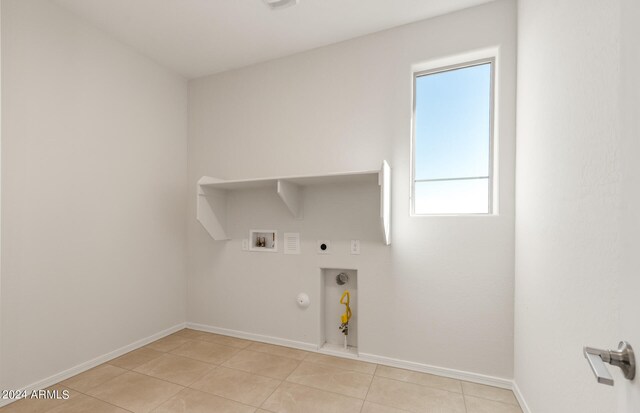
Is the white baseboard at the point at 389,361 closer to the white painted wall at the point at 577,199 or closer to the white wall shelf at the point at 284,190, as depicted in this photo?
the white painted wall at the point at 577,199

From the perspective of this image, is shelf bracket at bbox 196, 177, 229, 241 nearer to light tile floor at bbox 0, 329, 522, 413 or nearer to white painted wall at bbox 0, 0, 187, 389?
white painted wall at bbox 0, 0, 187, 389

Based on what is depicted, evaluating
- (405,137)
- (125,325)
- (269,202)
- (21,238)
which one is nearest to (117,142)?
(21,238)

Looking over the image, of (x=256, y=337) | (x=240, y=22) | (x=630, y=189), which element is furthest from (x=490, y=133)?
(x=256, y=337)

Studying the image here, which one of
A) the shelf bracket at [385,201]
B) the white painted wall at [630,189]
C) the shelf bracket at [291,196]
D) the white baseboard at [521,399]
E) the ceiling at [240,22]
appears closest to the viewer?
the white painted wall at [630,189]

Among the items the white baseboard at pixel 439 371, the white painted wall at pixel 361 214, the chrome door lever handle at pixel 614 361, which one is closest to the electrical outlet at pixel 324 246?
the white painted wall at pixel 361 214

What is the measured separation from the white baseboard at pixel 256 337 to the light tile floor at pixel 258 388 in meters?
0.08

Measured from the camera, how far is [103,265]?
7.44 feet

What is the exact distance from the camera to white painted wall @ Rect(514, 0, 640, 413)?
0.56 m

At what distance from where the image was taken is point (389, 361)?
85.6 inches

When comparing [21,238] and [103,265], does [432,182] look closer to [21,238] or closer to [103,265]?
[103,265]

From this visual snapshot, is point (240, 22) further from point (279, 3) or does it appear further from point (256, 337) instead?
point (256, 337)

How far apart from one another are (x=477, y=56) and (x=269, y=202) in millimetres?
2030

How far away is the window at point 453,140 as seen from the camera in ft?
6.86

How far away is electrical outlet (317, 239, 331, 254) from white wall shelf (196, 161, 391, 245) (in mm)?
293
